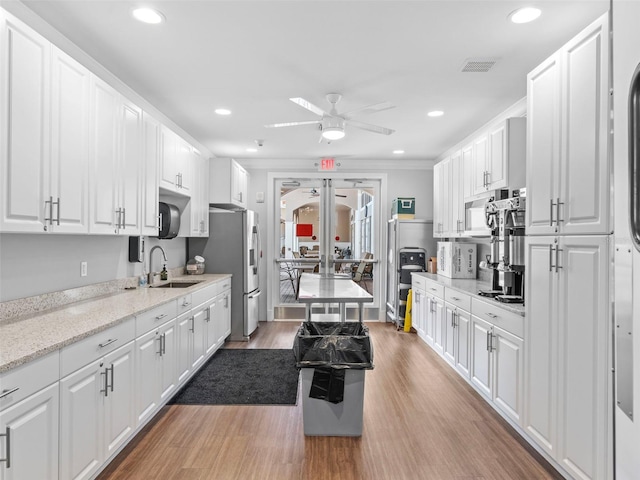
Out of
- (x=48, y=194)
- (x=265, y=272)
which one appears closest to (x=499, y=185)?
(x=48, y=194)

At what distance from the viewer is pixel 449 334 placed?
12.7 ft

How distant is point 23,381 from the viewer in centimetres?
145

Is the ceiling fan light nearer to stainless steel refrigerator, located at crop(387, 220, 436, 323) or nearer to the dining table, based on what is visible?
the dining table

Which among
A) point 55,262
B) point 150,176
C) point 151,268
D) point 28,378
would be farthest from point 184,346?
point 28,378

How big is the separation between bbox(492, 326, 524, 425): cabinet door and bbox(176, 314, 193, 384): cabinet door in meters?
2.52

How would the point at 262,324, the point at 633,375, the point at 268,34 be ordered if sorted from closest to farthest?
the point at 633,375, the point at 268,34, the point at 262,324

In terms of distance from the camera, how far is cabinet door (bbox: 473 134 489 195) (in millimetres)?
3688

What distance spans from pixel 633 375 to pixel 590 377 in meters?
1.04

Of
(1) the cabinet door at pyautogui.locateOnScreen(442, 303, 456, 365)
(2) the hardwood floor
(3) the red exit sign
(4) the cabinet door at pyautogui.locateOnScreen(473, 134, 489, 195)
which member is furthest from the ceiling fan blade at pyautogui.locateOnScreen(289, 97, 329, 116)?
(3) the red exit sign

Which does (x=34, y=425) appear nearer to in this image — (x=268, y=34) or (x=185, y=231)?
(x=268, y=34)

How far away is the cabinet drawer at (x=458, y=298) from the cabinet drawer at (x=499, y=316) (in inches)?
4.3

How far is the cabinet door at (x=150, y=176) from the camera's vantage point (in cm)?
311

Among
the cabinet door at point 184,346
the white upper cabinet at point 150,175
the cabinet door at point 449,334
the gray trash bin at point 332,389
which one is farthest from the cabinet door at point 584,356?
the white upper cabinet at point 150,175

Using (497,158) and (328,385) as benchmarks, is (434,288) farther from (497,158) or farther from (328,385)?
(328,385)
